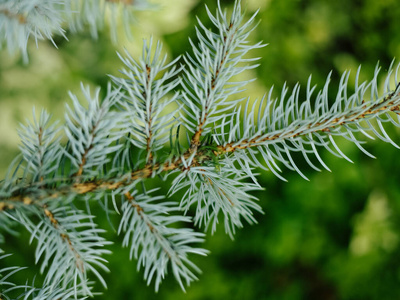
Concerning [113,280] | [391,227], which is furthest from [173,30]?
[391,227]

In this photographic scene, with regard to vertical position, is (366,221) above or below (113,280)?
below

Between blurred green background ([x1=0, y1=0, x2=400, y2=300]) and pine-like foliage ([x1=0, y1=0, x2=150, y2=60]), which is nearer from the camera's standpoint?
pine-like foliage ([x1=0, y1=0, x2=150, y2=60])

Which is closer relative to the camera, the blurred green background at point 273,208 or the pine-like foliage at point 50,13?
the pine-like foliage at point 50,13

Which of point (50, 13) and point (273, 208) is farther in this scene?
point (273, 208)

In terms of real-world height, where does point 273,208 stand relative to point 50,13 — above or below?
below

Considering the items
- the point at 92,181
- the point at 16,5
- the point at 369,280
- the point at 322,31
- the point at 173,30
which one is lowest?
the point at 369,280

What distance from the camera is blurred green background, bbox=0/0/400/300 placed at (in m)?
1.08

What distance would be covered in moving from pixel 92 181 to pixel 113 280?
0.89 metres

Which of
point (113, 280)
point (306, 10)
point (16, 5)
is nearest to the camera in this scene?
point (16, 5)

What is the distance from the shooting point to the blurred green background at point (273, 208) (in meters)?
1.08

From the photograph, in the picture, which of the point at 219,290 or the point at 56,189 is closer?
the point at 56,189

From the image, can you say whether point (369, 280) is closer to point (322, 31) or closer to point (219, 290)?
point (219, 290)

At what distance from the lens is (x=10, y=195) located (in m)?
0.23

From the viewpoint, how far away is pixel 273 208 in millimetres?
1087
